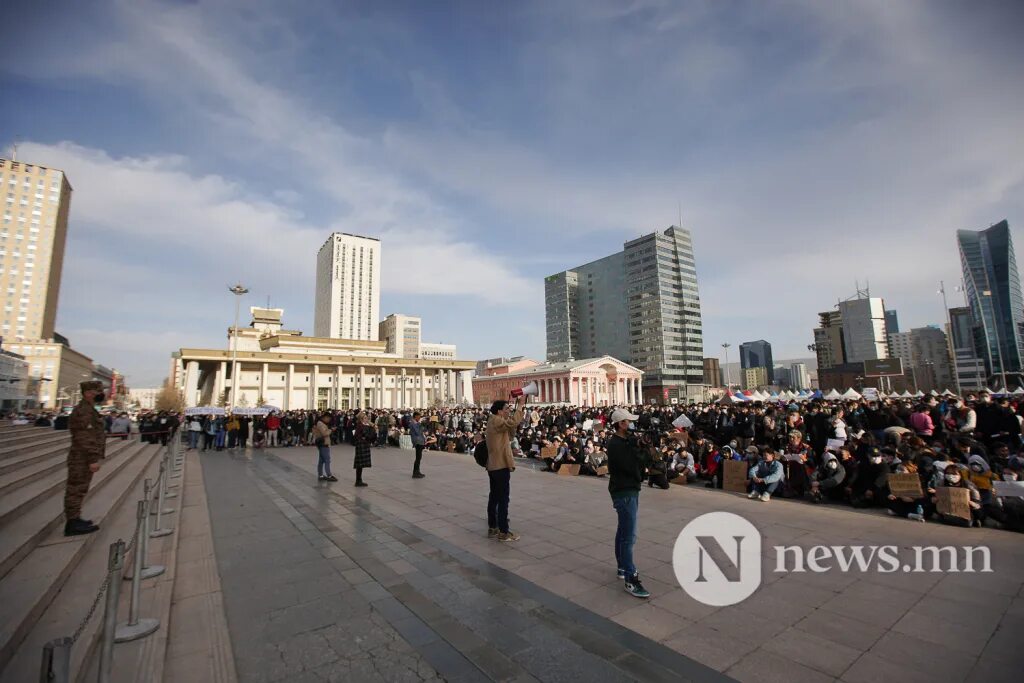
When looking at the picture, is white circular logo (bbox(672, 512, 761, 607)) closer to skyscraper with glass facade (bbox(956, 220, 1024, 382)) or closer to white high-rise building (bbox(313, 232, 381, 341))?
white high-rise building (bbox(313, 232, 381, 341))

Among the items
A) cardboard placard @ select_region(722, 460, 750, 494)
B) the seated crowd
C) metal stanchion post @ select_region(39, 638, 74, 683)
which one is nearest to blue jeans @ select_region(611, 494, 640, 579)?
the seated crowd

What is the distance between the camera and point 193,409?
22688 mm

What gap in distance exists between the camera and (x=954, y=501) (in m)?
6.85

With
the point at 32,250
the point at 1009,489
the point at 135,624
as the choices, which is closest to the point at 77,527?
the point at 135,624

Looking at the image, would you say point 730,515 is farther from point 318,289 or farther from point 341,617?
point 318,289

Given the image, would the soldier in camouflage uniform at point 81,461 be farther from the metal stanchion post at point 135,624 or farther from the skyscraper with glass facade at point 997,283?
the skyscraper with glass facade at point 997,283

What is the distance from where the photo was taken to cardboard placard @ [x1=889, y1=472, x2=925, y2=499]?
7.27 meters

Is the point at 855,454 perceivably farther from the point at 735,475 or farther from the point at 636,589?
the point at 636,589

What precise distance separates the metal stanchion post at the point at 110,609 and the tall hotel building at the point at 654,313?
109 metres

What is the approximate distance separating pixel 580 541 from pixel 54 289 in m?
135

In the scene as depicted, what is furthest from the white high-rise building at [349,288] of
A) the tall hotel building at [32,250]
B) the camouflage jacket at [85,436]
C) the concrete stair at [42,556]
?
the camouflage jacket at [85,436]

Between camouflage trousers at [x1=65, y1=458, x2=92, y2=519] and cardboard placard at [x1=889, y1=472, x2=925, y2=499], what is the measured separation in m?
12.1

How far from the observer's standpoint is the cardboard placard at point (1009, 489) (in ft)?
21.5

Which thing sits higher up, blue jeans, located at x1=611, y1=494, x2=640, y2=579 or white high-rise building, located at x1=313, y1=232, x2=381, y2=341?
white high-rise building, located at x1=313, y1=232, x2=381, y2=341
